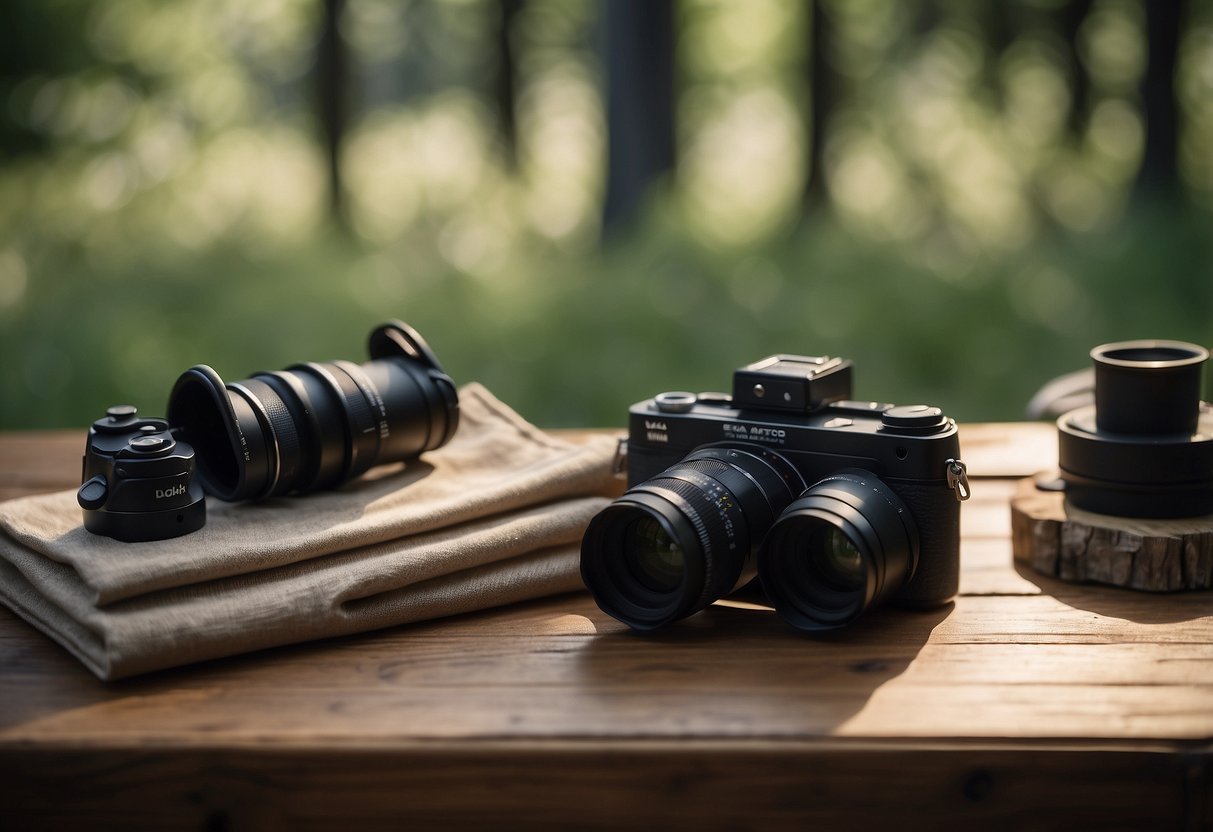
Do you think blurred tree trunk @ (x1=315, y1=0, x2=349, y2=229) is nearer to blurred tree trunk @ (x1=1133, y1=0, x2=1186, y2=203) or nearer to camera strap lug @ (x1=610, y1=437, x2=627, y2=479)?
blurred tree trunk @ (x1=1133, y1=0, x2=1186, y2=203)

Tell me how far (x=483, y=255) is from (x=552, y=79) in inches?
191

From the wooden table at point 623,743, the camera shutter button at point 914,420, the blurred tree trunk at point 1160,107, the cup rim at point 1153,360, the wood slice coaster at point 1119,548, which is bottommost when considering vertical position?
the wooden table at point 623,743

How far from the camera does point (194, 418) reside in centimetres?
195

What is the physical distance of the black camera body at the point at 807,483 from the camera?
160 cm

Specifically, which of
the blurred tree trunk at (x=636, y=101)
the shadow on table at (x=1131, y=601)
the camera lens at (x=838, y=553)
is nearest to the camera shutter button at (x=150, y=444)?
the camera lens at (x=838, y=553)

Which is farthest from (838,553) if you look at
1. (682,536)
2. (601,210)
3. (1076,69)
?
(1076,69)

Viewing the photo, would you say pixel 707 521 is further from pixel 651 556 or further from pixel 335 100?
pixel 335 100

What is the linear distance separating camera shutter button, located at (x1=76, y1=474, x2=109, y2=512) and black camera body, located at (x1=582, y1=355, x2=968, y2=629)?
0.68 metres

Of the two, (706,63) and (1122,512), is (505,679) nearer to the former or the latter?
(1122,512)

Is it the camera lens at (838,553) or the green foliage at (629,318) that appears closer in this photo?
the camera lens at (838,553)

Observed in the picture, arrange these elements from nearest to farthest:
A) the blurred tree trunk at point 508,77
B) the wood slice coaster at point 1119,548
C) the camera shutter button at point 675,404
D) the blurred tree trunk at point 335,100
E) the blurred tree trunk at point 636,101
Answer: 1. the wood slice coaster at point 1119,548
2. the camera shutter button at point 675,404
3. the blurred tree trunk at point 636,101
4. the blurred tree trunk at point 335,100
5. the blurred tree trunk at point 508,77

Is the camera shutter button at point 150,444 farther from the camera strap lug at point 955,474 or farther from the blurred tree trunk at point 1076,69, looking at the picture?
the blurred tree trunk at point 1076,69

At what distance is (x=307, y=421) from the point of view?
1.90m

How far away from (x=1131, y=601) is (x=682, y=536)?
0.73 metres
